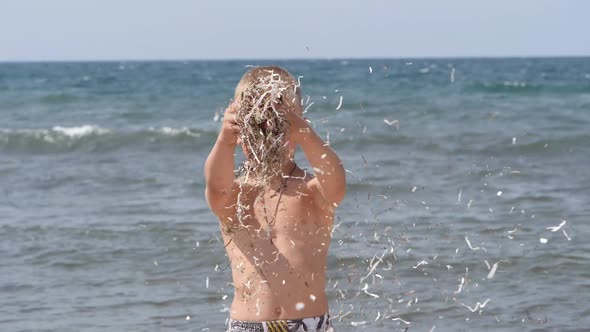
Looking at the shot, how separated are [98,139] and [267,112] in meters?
13.6

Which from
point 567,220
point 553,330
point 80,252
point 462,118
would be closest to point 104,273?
point 80,252

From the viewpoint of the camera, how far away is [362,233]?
23.0 ft

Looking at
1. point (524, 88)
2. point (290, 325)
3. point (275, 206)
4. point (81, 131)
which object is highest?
point (275, 206)

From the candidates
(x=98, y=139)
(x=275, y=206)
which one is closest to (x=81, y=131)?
(x=98, y=139)

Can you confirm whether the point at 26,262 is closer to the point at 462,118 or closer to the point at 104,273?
the point at 104,273

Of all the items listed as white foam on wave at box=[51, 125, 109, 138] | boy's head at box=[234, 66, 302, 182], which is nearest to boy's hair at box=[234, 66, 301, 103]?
boy's head at box=[234, 66, 302, 182]

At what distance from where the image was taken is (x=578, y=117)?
16.8 m

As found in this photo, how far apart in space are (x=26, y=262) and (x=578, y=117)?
1182 centimetres

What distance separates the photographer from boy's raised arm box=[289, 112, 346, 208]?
122 inches

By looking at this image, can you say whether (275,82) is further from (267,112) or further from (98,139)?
(98,139)

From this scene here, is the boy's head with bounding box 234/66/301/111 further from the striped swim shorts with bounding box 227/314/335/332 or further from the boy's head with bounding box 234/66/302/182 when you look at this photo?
the striped swim shorts with bounding box 227/314/335/332

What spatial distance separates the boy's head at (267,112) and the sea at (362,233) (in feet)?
0.70

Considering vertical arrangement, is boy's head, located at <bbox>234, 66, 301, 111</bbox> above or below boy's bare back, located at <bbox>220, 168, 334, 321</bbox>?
above

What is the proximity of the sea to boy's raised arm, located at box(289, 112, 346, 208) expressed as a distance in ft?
0.86
